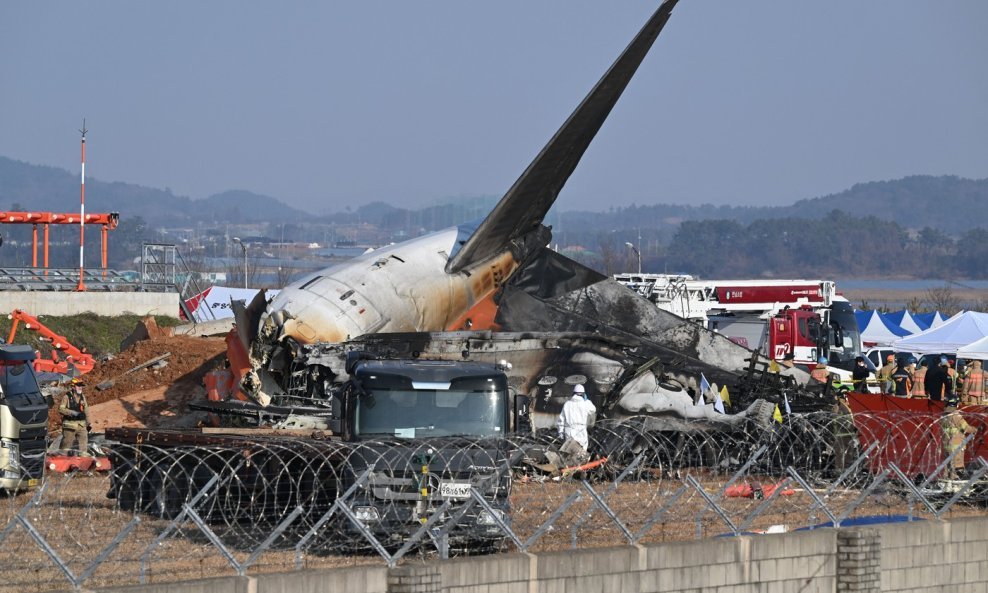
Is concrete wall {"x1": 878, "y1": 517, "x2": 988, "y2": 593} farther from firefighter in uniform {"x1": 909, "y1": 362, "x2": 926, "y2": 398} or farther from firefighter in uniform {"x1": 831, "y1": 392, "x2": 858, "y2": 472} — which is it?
firefighter in uniform {"x1": 909, "y1": 362, "x2": 926, "y2": 398}

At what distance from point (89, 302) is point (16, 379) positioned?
114 feet

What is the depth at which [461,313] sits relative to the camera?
32969 mm

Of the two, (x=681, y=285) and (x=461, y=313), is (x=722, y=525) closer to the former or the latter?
(x=461, y=313)

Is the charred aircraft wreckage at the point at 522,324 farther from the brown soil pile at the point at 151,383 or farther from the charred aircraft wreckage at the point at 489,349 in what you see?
the brown soil pile at the point at 151,383

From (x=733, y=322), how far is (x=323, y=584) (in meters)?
40.1

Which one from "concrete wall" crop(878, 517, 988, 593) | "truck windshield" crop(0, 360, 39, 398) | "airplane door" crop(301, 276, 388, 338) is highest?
"airplane door" crop(301, 276, 388, 338)

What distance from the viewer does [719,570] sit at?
49.8 feet

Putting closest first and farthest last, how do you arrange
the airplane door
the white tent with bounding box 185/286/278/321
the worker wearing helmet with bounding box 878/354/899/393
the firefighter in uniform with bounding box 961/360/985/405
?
the airplane door
the firefighter in uniform with bounding box 961/360/985/405
the worker wearing helmet with bounding box 878/354/899/393
the white tent with bounding box 185/286/278/321

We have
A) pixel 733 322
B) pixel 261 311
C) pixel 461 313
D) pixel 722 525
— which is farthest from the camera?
pixel 733 322

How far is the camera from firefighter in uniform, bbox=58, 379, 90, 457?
25359mm

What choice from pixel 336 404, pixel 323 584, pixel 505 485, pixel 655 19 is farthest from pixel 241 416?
pixel 655 19

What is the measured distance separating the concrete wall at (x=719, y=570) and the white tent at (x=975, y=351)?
26.8m

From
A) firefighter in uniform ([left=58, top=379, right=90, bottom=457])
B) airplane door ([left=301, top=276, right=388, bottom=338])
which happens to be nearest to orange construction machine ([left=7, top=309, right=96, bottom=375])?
airplane door ([left=301, top=276, right=388, bottom=338])

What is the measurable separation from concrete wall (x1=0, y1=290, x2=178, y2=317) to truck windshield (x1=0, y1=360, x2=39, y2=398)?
33075 mm
